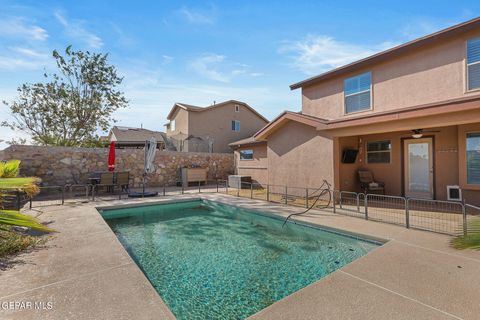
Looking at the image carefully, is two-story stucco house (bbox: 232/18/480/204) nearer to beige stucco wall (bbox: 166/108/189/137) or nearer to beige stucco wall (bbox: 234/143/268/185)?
beige stucco wall (bbox: 234/143/268/185)

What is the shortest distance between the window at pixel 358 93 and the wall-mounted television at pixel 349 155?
1.85 metres

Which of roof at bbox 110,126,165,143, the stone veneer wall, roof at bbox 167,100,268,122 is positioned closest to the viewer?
the stone veneer wall

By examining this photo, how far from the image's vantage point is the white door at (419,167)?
31.6 ft

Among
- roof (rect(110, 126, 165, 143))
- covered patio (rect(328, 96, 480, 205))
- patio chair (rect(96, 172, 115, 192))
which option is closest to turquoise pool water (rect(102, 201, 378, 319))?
patio chair (rect(96, 172, 115, 192))

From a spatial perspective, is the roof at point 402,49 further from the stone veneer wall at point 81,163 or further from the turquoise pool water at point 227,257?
the stone veneer wall at point 81,163

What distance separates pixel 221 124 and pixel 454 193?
21.4m

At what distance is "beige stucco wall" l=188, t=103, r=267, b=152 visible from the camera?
25578 mm

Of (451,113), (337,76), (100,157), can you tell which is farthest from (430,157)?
(100,157)

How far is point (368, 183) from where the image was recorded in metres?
10.9

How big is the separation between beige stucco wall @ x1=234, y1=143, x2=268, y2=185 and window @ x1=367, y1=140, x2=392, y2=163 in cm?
618

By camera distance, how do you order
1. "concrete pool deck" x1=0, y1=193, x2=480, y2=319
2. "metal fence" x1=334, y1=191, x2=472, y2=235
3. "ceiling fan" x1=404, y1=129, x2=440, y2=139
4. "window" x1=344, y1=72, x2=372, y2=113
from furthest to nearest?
"window" x1=344, y1=72, x2=372, y2=113
"ceiling fan" x1=404, y1=129, x2=440, y2=139
"metal fence" x1=334, y1=191, x2=472, y2=235
"concrete pool deck" x1=0, y1=193, x2=480, y2=319

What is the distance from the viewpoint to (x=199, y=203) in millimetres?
11375

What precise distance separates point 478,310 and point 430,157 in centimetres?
861

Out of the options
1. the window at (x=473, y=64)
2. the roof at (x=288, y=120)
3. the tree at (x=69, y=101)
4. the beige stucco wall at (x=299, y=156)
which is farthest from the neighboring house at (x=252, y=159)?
the tree at (x=69, y=101)
